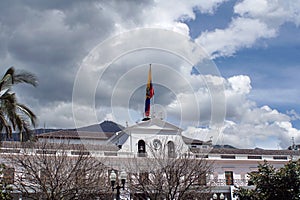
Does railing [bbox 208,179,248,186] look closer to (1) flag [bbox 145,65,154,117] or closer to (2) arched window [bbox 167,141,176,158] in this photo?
(2) arched window [bbox 167,141,176,158]

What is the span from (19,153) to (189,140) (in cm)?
1980

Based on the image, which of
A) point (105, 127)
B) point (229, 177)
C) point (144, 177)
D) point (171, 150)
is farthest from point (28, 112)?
point (105, 127)

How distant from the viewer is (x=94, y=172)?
99.3 ft

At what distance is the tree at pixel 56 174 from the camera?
26.8m

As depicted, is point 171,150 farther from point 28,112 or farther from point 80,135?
point 28,112

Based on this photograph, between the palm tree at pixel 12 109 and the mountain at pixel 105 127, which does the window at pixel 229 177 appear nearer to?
the mountain at pixel 105 127

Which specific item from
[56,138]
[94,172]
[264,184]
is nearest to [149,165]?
[94,172]

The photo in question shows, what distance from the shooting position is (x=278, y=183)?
19688mm

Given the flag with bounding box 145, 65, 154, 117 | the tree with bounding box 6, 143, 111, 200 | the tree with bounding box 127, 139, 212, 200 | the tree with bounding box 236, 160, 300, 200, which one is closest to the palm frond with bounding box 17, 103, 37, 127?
the tree with bounding box 6, 143, 111, 200

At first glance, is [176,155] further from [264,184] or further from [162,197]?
[264,184]

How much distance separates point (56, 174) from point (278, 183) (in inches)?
546

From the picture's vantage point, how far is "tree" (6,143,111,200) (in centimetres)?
2675

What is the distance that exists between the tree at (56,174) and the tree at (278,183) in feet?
38.0

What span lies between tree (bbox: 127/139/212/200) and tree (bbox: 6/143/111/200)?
10.1ft
